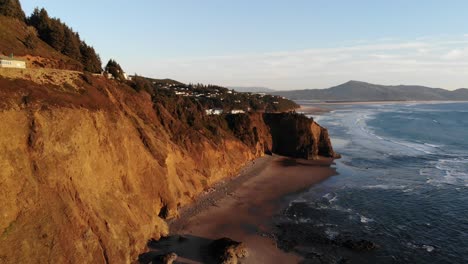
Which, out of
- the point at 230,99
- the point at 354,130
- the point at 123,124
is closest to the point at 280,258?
the point at 123,124

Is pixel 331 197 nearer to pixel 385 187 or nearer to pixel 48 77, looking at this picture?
pixel 385 187

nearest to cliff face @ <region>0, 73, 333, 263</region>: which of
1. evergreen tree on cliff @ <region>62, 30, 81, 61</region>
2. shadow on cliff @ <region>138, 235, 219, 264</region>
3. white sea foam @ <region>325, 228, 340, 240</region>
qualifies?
shadow on cliff @ <region>138, 235, 219, 264</region>

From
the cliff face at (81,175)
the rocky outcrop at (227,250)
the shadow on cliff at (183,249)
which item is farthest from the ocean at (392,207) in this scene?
the cliff face at (81,175)

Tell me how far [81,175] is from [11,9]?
38131mm

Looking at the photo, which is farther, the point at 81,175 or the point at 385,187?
the point at 385,187

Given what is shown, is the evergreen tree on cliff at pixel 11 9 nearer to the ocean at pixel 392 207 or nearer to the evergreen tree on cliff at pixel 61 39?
the evergreen tree on cliff at pixel 61 39

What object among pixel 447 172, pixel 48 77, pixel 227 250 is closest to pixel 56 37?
pixel 48 77

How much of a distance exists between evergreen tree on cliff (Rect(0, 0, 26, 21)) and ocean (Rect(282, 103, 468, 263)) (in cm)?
4939

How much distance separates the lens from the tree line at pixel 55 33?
5431cm

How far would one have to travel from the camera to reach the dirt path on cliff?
114ft

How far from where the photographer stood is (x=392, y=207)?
4609 centimetres

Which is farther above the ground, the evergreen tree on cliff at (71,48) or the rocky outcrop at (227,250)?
the evergreen tree on cliff at (71,48)

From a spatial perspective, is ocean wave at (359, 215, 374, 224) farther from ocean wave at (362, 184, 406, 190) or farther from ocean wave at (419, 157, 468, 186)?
ocean wave at (419, 157, 468, 186)

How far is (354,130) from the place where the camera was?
402ft
